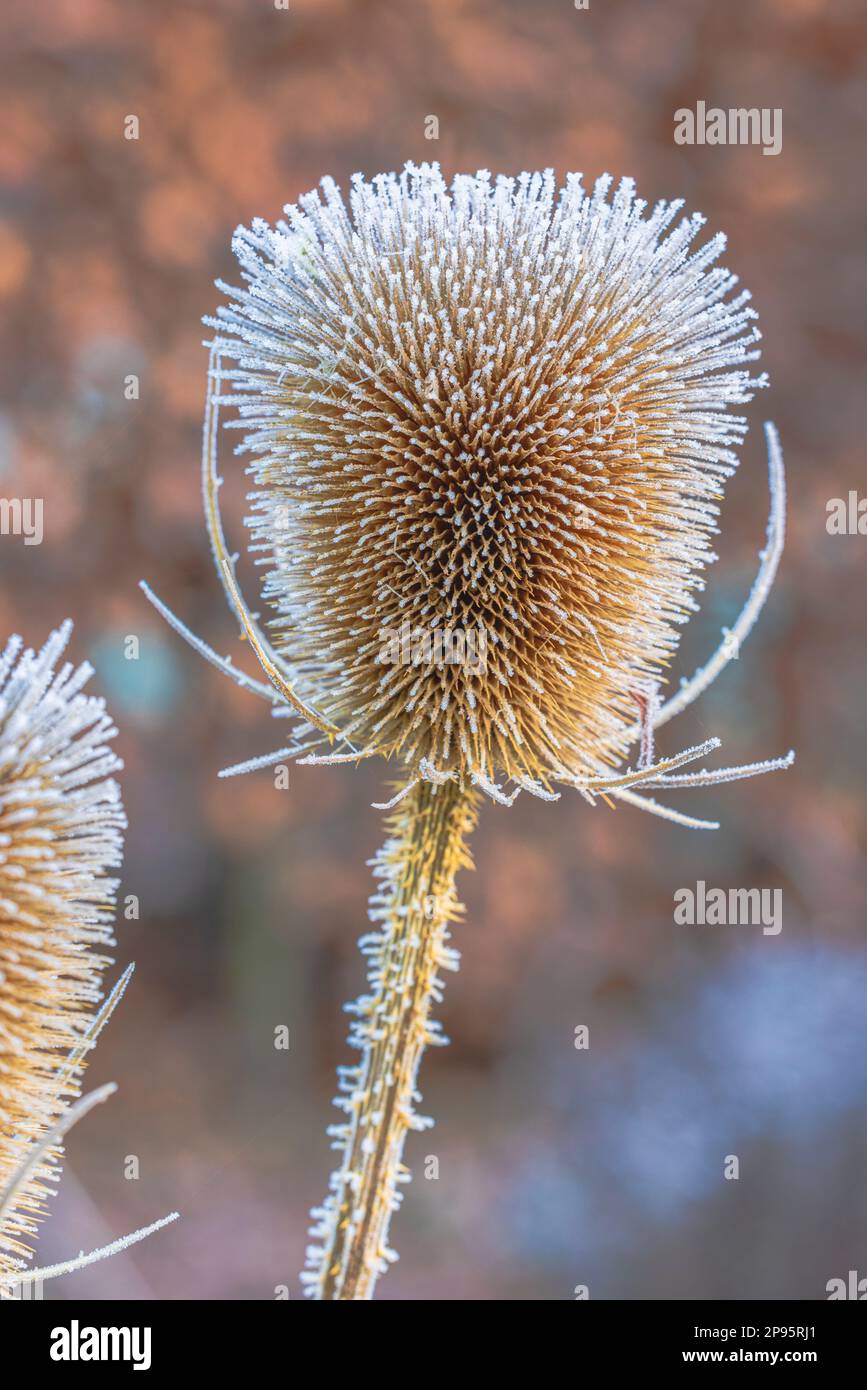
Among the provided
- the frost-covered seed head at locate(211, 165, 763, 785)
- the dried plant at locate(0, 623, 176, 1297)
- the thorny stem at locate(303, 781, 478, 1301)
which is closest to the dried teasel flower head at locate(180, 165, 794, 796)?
the frost-covered seed head at locate(211, 165, 763, 785)

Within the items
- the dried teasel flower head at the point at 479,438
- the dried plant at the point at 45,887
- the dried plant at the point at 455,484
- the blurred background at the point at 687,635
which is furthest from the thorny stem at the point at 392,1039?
the blurred background at the point at 687,635

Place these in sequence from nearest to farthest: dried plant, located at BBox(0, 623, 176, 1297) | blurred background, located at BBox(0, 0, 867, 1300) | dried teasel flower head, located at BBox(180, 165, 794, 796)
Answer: dried plant, located at BBox(0, 623, 176, 1297) < dried teasel flower head, located at BBox(180, 165, 794, 796) < blurred background, located at BBox(0, 0, 867, 1300)

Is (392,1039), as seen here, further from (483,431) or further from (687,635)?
(687,635)

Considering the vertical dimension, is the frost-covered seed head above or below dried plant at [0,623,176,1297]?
above

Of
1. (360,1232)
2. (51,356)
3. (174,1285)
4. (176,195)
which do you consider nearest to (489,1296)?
(174,1285)

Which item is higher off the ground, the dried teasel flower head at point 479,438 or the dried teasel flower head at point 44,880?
the dried teasel flower head at point 479,438

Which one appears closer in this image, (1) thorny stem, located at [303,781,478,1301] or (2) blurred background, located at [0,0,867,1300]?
(1) thorny stem, located at [303,781,478,1301]

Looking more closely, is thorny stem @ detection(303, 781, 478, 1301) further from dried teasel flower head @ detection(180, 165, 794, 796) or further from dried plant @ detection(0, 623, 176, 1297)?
dried plant @ detection(0, 623, 176, 1297)

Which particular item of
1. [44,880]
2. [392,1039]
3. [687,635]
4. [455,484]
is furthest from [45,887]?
[687,635]

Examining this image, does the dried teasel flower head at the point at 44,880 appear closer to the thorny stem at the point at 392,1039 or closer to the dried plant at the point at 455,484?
the dried plant at the point at 455,484

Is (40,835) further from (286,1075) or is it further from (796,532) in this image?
(286,1075)
